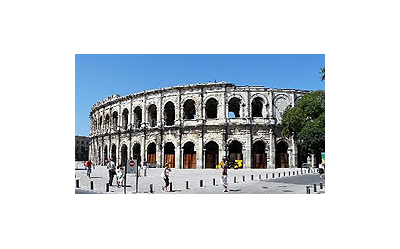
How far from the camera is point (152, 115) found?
Answer: 32625 mm

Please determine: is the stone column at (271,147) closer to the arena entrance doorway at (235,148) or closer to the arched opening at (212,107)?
the arena entrance doorway at (235,148)

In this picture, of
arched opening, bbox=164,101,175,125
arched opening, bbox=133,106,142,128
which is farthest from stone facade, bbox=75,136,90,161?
arched opening, bbox=164,101,175,125

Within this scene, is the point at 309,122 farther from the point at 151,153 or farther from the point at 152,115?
the point at 151,153

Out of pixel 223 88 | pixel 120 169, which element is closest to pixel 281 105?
pixel 223 88

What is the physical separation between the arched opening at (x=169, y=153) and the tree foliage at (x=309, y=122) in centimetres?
1090

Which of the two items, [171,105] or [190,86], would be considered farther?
[171,105]

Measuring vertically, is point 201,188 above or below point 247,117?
below

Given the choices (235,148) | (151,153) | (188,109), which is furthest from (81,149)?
(235,148)

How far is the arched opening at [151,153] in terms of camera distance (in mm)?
31697

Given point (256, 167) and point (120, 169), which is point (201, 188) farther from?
point (256, 167)

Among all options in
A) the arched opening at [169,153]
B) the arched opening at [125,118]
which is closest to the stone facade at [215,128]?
the arched opening at [169,153]

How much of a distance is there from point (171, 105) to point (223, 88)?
624cm

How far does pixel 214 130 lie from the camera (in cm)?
2900

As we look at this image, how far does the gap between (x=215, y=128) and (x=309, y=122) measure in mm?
8618
